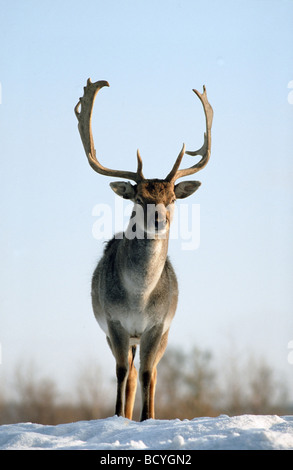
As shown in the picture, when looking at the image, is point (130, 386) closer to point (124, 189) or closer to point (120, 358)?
point (120, 358)

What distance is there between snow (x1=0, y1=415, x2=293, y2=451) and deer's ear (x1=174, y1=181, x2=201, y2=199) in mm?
3659

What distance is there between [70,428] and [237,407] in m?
31.2

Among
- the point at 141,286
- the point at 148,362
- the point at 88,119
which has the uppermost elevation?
the point at 88,119

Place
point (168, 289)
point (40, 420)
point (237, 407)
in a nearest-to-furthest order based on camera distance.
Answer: point (168, 289) → point (237, 407) → point (40, 420)

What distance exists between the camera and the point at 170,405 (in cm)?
4053

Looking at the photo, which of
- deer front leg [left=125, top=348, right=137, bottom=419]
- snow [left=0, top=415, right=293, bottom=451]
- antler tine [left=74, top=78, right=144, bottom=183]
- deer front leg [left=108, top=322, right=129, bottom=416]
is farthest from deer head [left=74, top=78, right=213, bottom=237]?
snow [left=0, top=415, right=293, bottom=451]

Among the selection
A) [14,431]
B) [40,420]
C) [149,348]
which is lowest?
[40,420]

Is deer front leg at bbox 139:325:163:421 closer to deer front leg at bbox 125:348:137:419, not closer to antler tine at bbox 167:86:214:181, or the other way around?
deer front leg at bbox 125:348:137:419

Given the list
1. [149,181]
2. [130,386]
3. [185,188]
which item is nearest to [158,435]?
[130,386]

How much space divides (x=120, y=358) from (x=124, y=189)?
2.45 metres

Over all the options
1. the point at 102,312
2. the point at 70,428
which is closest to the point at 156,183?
the point at 102,312

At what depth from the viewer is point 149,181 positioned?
1036cm
